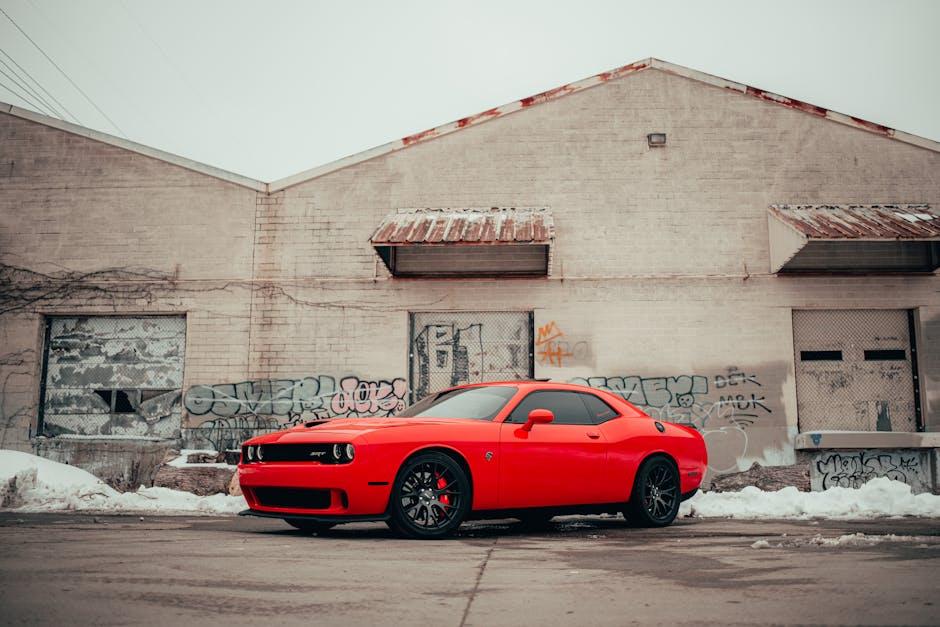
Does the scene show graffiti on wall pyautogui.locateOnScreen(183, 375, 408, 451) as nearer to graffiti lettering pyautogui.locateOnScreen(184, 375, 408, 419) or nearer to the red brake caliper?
graffiti lettering pyautogui.locateOnScreen(184, 375, 408, 419)

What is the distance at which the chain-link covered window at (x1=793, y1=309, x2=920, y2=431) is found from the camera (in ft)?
45.1

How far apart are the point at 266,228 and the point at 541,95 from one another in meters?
5.18

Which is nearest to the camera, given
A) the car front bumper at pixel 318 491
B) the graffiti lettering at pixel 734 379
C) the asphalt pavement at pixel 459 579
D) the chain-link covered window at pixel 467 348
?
the asphalt pavement at pixel 459 579

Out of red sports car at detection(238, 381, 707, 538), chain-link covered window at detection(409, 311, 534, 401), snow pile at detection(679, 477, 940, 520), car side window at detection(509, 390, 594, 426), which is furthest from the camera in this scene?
chain-link covered window at detection(409, 311, 534, 401)

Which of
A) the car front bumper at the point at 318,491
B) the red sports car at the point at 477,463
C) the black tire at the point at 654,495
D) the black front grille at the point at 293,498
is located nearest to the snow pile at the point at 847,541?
the black tire at the point at 654,495

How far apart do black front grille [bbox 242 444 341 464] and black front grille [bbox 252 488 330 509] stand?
0.24 meters

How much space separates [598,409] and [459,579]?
155 inches

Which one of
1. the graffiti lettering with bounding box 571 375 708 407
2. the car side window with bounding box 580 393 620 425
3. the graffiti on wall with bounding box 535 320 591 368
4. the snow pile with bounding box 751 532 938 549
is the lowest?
the snow pile with bounding box 751 532 938 549

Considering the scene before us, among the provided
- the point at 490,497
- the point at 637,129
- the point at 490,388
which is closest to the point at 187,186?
the point at 637,129

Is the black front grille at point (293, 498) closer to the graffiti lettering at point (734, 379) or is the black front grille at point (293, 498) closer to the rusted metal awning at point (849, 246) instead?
the graffiti lettering at point (734, 379)

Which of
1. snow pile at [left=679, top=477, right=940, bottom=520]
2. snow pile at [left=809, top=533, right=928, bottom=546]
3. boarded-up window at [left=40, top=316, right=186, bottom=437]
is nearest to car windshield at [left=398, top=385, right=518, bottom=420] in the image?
snow pile at [left=809, top=533, right=928, bottom=546]

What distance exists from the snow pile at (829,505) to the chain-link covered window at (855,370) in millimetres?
3788

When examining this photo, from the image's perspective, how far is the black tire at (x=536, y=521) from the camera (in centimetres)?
758

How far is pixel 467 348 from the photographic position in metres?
14.0
